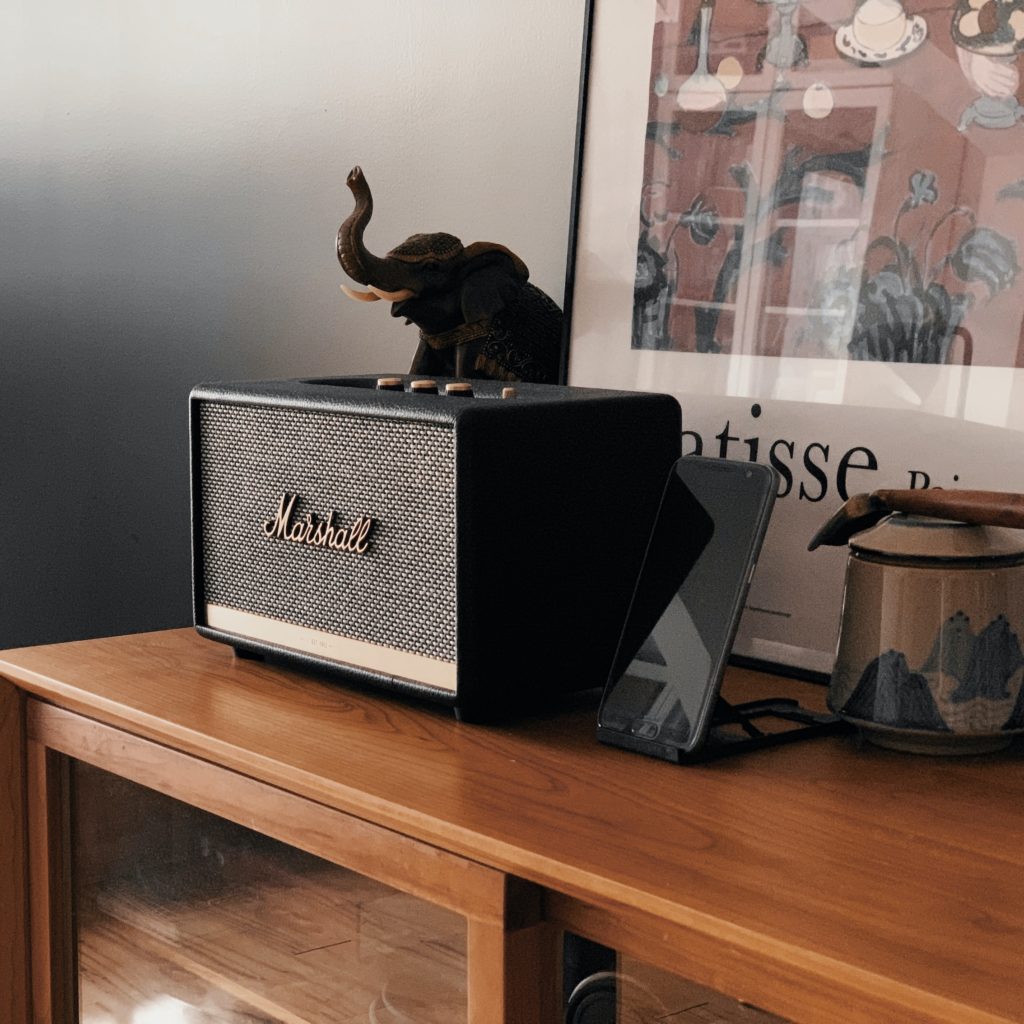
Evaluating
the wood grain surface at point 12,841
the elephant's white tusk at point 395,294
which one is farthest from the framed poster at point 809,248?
the wood grain surface at point 12,841

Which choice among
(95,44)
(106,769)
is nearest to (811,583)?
(106,769)

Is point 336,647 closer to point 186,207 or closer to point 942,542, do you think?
point 942,542

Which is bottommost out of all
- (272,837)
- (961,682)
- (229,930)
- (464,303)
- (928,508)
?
(229,930)

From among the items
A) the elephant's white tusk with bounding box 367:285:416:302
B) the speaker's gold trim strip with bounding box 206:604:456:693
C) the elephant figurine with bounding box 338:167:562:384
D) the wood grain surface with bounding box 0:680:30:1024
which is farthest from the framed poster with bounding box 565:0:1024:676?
the wood grain surface with bounding box 0:680:30:1024

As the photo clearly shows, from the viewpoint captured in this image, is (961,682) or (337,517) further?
(337,517)

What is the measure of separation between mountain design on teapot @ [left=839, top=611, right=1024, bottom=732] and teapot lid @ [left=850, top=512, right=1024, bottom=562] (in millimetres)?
41

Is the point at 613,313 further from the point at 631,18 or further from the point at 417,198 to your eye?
the point at 417,198

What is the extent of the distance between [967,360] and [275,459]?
1.81 feet

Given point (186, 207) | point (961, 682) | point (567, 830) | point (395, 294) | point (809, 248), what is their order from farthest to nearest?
point (186, 207), point (395, 294), point (809, 248), point (961, 682), point (567, 830)

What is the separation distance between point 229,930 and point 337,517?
13.1 inches

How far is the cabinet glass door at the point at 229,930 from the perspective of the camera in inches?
34.9

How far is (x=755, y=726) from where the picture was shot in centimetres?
97

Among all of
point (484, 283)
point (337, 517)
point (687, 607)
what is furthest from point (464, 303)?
point (687, 607)

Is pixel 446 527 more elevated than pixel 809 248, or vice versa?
pixel 809 248
